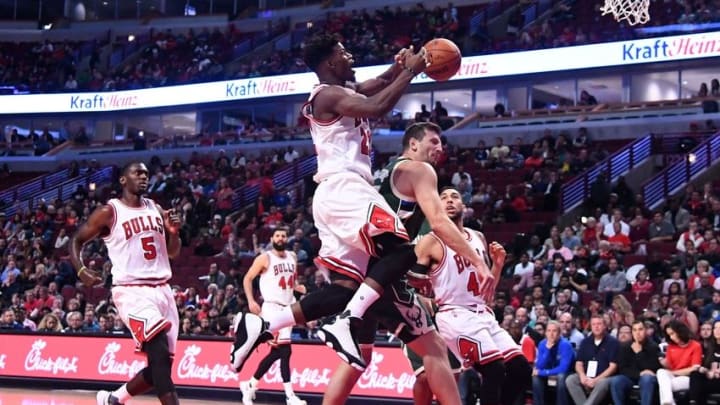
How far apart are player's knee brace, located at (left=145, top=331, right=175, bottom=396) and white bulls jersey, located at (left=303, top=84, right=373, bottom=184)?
2.33m

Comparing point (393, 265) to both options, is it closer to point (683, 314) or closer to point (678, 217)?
point (683, 314)

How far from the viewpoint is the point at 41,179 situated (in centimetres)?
3462

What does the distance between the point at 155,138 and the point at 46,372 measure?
77.7 ft

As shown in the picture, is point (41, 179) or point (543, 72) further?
point (41, 179)

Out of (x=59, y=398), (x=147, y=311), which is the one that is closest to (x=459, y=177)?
(x=59, y=398)

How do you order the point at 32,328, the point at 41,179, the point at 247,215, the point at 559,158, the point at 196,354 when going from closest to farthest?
the point at 196,354 < the point at 32,328 < the point at 559,158 < the point at 247,215 < the point at 41,179

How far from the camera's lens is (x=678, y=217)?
18.2 metres

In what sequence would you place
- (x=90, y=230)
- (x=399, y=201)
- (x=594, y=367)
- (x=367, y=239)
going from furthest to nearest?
(x=594, y=367), (x=90, y=230), (x=399, y=201), (x=367, y=239)

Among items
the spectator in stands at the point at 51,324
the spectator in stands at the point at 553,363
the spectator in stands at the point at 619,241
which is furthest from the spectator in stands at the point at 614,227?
the spectator in stands at the point at 51,324

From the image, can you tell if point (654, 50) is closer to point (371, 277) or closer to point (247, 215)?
point (247, 215)

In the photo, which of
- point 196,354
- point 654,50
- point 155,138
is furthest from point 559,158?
point 155,138

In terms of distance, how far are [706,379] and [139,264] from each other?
621 cm

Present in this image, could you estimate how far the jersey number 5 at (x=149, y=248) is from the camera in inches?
333

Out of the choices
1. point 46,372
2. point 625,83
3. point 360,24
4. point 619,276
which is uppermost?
point 360,24
